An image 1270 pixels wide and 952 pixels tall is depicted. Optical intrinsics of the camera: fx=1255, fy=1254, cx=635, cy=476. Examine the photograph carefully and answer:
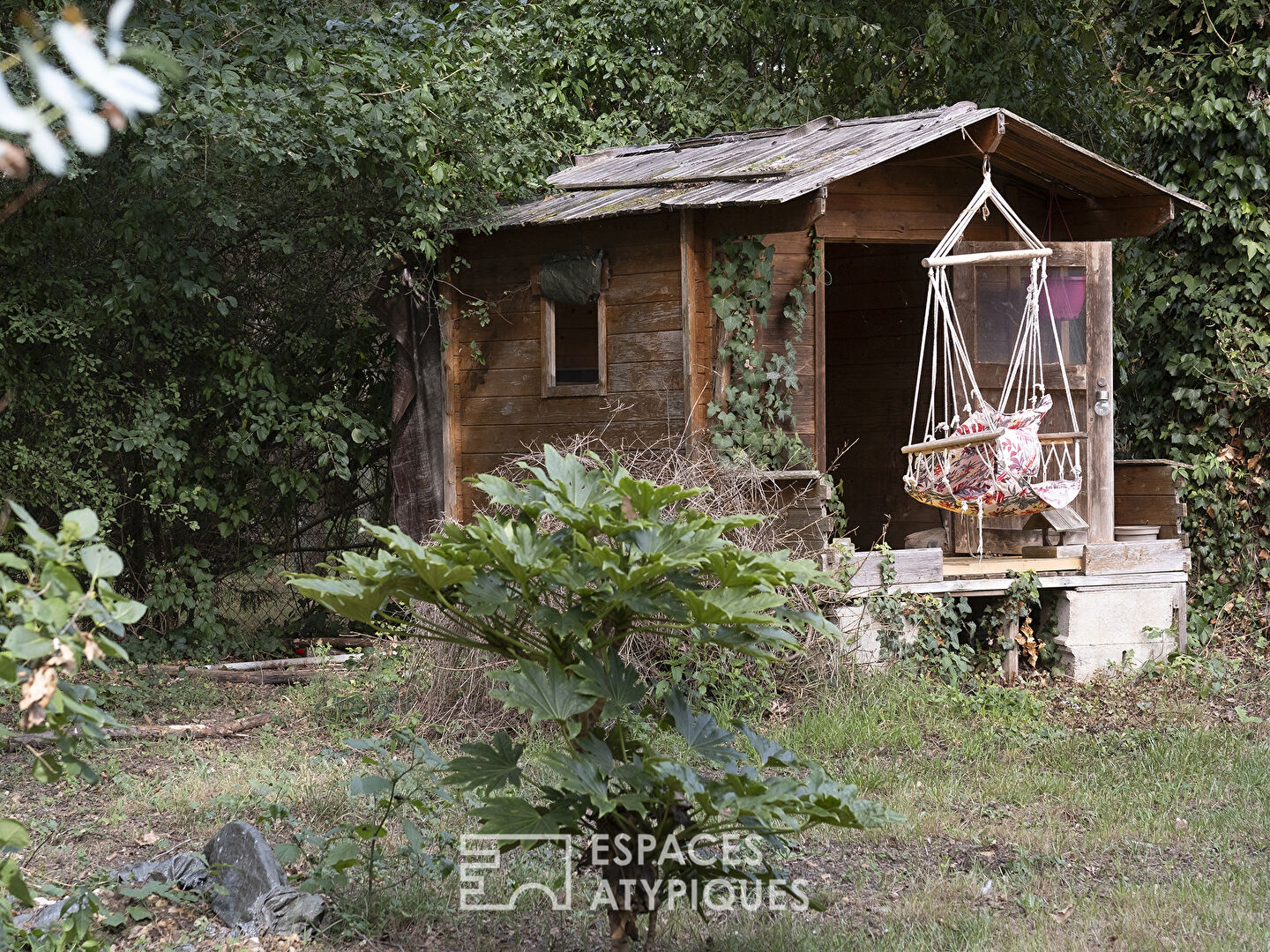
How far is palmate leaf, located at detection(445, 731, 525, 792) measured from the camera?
121 inches

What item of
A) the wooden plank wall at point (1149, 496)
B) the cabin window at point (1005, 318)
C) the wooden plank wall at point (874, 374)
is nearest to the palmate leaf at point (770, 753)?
the cabin window at point (1005, 318)

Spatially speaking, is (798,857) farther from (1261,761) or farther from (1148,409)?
(1148,409)

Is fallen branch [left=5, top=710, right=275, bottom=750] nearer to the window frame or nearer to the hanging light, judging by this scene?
the window frame

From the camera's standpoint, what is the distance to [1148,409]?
944 centimetres

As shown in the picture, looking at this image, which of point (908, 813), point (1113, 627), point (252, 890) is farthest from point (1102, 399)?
point (252, 890)

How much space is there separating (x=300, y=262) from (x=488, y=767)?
244 inches

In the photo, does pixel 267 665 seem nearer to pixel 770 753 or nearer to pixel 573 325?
pixel 573 325

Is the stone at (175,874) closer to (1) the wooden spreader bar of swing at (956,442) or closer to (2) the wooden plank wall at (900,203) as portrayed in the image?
(1) the wooden spreader bar of swing at (956,442)

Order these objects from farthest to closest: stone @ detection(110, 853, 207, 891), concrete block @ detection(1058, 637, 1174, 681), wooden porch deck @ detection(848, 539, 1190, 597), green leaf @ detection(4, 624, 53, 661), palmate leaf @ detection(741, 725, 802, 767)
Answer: concrete block @ detection(1058, 637, 1174, 681) < wooden porch deck @ detection(848, 539, 1190, 597) < stone @ detection(110, 853, 207, 891) < palmate leaf @ detection(741, 725, 802, 767) < green leaf @ detection(4, 624, 53, 661)

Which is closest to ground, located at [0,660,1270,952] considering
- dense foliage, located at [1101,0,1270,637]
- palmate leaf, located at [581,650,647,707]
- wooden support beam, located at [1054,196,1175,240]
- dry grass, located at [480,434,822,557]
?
dry grass, located at [480,434,822,557]

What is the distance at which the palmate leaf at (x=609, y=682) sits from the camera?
2.94m

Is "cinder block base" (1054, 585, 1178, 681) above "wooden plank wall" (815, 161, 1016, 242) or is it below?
below

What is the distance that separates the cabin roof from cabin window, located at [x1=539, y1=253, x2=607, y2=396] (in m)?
0.40

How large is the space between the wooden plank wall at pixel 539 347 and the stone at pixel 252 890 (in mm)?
4161
